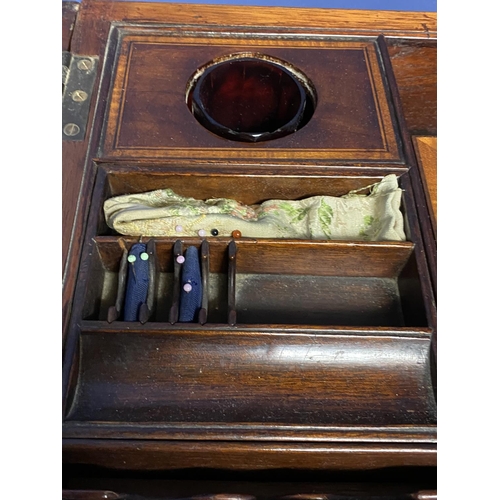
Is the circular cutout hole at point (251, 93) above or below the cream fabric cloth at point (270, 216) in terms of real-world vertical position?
above

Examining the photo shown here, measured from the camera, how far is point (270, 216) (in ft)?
3.17

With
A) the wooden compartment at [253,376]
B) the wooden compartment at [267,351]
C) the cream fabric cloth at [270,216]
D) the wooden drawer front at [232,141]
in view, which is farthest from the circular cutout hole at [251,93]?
the wooden compartment at [253,376]

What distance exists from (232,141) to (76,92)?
1.14ft

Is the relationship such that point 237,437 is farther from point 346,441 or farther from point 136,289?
point 136,289

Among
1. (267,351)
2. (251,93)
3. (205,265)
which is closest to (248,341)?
(267,351)

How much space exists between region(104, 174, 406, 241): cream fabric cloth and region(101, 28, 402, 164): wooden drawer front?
0.08 meters

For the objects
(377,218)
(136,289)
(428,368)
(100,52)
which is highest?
(100,52)

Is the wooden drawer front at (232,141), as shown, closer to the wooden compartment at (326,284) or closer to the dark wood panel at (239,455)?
the wooden compartment at (326,284)

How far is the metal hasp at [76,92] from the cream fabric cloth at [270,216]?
0.19 m

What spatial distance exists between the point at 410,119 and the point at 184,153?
72cm

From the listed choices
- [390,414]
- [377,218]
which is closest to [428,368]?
[390,414]

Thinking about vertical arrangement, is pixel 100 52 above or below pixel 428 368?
above

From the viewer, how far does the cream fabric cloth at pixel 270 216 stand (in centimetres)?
90

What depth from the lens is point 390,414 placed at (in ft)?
2.44
